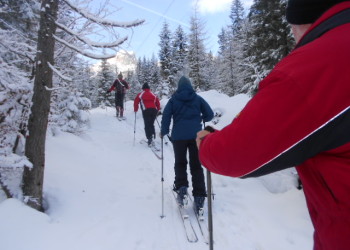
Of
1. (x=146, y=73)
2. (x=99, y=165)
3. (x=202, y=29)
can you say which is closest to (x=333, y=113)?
(x=99, y=165)

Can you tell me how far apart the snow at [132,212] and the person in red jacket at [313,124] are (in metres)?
3.45

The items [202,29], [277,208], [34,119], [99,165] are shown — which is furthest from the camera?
→ [202,29]

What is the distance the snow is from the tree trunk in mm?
523

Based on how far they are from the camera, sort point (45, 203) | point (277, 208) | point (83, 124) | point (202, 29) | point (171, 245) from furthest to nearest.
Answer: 1. point (202, 29)
2. point (83, 124)
3. point (277, 208)
4. point (45, 203)
5. point (171, 245)

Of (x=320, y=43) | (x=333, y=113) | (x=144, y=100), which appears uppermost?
(x=144, y=100)

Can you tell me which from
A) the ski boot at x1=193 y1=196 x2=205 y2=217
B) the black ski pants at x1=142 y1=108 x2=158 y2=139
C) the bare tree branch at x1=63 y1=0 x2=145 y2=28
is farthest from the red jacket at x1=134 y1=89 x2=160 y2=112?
the bare tree branch at x1=63 y1=0 x2=145 y2=28

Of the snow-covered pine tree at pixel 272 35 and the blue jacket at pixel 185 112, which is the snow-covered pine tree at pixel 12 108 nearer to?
the blue jacket at pixel 185 112

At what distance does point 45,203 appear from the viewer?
536 cm

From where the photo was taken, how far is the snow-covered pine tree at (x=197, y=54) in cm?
3622

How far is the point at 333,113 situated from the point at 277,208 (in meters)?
5.32

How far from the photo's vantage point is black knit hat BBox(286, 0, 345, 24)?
115cm

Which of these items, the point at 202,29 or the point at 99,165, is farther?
the point at 202,29

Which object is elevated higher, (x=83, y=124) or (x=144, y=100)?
(x=144, y=100)

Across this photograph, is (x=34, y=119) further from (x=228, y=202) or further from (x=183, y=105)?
(x=228, y=202)
